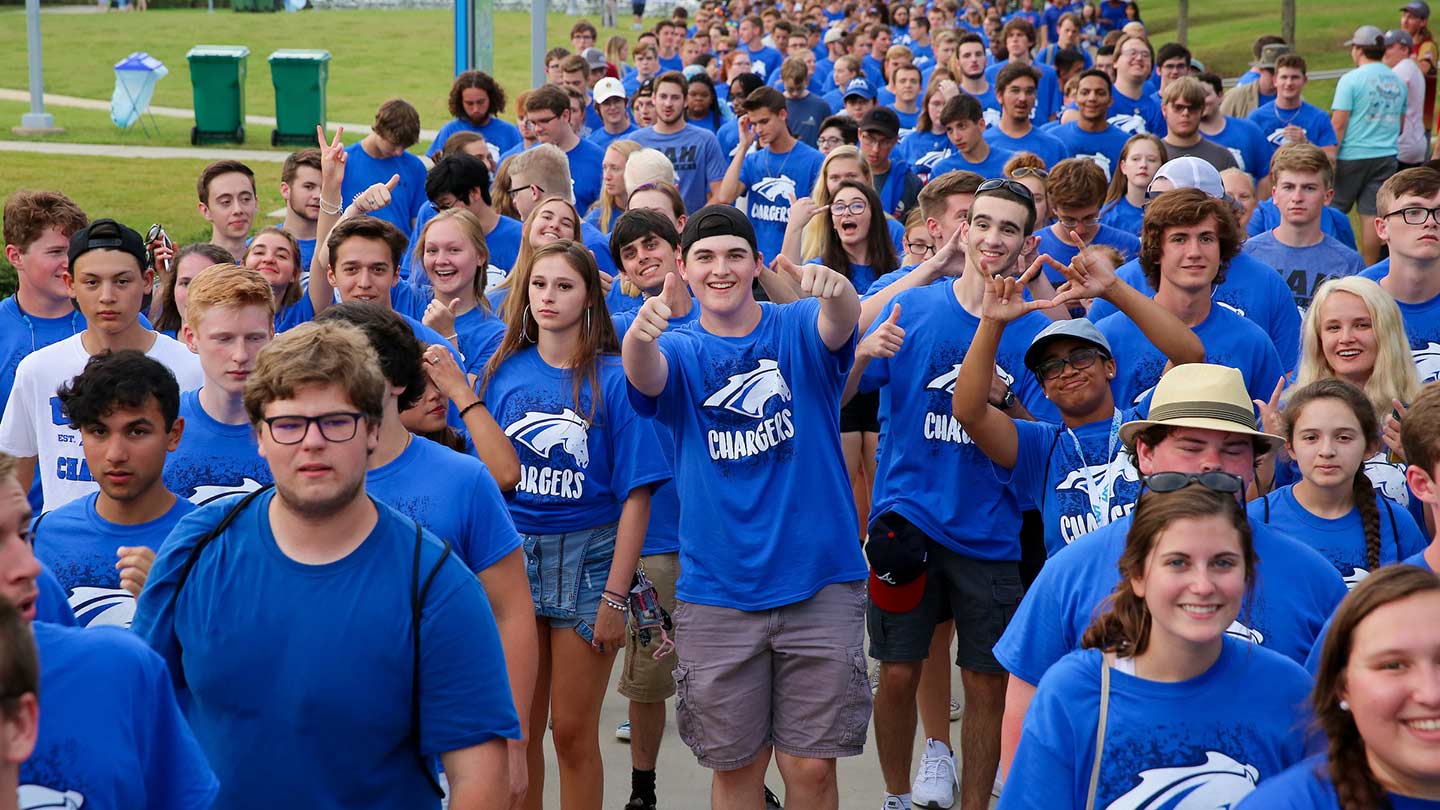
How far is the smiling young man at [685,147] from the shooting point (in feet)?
40.5

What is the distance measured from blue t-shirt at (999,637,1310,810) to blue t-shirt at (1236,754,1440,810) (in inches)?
12.0

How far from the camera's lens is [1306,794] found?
122 inches

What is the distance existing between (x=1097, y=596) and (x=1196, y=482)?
0.39m

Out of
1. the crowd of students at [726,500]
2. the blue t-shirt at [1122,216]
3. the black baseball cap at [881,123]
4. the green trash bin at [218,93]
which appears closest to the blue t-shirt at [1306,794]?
the crowd of students at [726,500]

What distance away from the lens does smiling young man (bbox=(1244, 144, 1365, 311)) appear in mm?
7977

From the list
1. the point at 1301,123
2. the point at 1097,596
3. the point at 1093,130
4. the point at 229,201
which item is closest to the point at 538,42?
the point at 1093,130

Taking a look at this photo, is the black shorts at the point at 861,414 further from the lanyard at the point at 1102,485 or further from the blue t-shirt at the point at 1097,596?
the blue t-shirt at the point at 1097,596

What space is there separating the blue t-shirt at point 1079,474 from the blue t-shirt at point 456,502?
182 cm

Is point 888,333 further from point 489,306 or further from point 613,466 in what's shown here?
point 489,306

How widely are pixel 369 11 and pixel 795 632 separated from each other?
2636 inches

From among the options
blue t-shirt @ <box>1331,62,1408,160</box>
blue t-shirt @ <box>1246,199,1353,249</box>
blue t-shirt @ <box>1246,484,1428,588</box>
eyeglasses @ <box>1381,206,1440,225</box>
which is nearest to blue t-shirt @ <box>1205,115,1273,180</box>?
blue t-shirt @ <box>1246,199,1353,249</box>

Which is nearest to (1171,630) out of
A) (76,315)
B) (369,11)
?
(76,315)

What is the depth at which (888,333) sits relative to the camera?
5555 millimetres

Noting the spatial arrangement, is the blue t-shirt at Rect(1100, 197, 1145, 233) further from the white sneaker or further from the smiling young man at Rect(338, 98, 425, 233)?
the smiling young man at Rect(338, 98, 425, 233)
